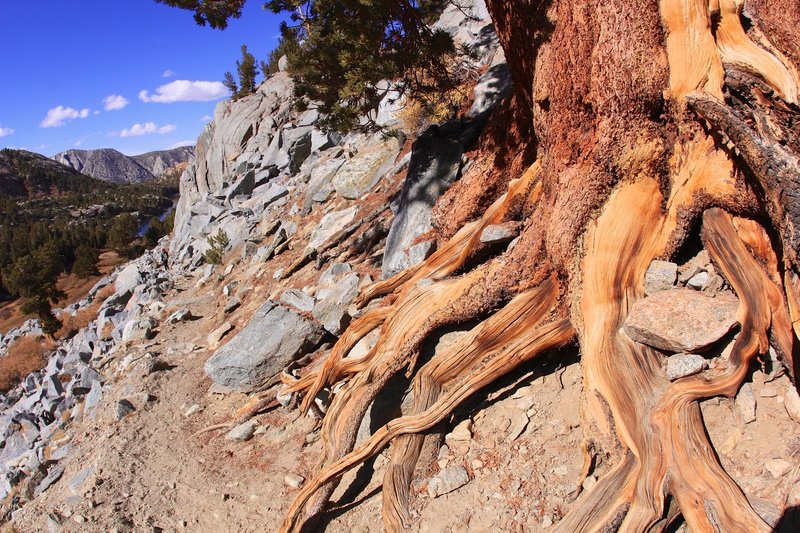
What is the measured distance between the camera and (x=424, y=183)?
7012mm

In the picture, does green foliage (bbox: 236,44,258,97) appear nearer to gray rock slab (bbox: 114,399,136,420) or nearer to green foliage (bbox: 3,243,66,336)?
green foliage (bbox: 3,243,66,336)

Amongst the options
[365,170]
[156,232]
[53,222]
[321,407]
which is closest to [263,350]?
[321,407]

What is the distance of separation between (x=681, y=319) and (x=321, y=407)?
3896mm

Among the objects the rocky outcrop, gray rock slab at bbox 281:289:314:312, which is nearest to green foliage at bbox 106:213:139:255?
the rocky outcrop

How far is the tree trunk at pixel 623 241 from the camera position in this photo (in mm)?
3107

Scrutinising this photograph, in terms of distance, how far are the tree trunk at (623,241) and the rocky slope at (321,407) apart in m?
0.18

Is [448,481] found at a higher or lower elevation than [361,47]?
lower

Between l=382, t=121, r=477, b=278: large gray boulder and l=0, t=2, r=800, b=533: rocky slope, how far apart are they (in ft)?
0.11

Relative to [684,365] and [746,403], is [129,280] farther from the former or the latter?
[746,403]

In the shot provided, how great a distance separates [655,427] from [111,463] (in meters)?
5.80

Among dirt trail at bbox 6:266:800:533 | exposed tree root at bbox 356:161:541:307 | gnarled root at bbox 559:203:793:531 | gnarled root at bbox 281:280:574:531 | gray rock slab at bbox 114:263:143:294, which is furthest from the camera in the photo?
gray rock slab at bbox 114:263:143:294

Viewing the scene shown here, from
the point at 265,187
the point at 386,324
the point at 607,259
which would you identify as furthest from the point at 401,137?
the point at 265,187

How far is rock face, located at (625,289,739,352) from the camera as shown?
3336 millimetres

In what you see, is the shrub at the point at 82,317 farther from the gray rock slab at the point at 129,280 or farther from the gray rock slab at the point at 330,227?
the gray rock slab at the point at 330,227
